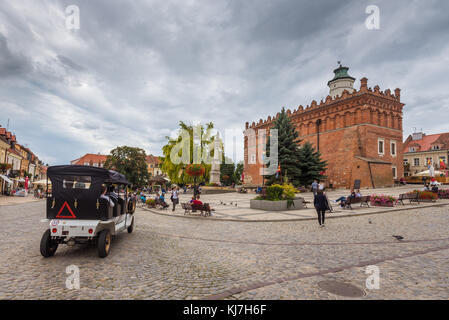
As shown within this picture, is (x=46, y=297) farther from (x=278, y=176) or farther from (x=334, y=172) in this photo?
(x=334, y=172)

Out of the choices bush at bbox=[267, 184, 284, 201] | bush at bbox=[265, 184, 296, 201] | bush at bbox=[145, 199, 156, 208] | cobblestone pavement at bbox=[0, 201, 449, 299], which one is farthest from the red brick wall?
cobblestone pavement at bbox=[0, 201, 449, 299]

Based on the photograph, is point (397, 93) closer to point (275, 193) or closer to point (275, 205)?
point (275, 193)

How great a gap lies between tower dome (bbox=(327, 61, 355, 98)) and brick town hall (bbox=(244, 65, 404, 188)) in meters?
7.07

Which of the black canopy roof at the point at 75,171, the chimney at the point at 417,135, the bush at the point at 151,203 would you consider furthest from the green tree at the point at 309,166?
the chimney at the point at 417,135

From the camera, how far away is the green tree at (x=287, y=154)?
108ft

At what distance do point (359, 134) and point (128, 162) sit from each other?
35386 mm

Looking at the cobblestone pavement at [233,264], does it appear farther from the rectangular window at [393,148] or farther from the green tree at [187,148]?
the rectangular window at [393,148]

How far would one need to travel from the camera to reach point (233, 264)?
18.6 ft

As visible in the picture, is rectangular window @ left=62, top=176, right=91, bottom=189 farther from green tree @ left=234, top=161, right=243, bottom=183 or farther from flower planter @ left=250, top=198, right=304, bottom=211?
green tree @ left=234, top=161, right=243, bottom=183

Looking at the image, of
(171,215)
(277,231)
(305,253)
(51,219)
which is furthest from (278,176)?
(51,219)

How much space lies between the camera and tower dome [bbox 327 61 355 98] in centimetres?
4738

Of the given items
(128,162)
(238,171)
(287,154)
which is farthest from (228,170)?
(287,154)

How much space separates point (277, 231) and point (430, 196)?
14.8m

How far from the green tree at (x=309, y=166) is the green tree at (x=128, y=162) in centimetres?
2463
